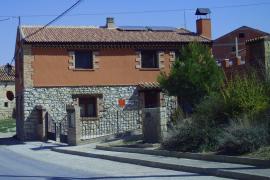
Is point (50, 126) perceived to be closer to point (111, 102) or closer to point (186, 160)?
point (111, 102)

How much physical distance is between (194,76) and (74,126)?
7167mm

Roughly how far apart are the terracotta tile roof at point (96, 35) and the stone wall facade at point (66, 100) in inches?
133

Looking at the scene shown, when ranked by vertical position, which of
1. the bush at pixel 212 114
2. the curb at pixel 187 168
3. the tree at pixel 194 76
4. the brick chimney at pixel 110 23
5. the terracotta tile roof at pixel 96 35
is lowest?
the curb at pixel 187 168

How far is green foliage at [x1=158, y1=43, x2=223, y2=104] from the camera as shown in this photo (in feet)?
81.8

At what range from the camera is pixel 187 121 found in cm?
1895

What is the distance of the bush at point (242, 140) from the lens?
15.2m

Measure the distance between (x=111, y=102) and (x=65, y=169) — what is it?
1932cm

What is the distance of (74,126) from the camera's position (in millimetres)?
27531

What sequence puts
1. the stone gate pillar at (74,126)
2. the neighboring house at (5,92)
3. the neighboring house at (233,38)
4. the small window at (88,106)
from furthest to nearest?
1. the neighboring house at (233,38)
2. the neighboring house at (5,92)
3. the small window at (88,106)
4. the stone gate pillar at (74,126)

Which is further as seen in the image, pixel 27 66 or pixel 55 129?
pixel 27 66

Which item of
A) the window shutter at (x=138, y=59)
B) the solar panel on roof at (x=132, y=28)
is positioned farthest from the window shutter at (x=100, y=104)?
the solar panel on roof at (x=132, y=28)

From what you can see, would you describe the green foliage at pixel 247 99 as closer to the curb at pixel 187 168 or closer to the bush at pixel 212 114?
the bush at pixel 212 114

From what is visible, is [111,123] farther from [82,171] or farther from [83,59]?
[82,171]

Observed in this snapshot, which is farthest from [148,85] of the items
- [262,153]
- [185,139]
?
[262,153]
